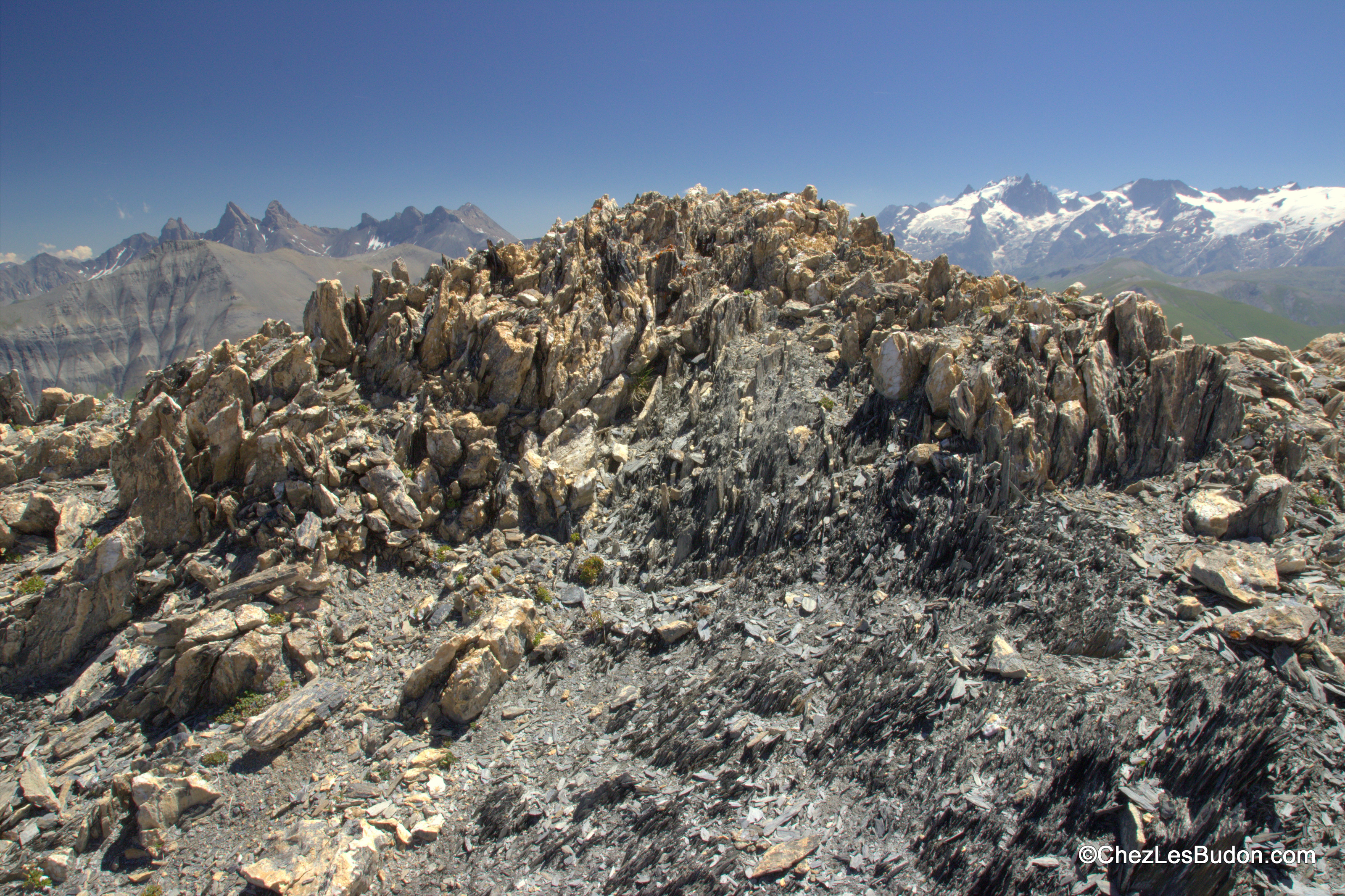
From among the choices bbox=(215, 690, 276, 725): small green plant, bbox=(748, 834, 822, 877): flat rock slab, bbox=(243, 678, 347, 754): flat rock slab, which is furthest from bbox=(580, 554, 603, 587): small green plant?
bbox=(748, 834, 822, 877): flat rock slab

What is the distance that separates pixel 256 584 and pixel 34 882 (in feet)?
30.0

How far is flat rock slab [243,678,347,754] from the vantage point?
17.6 metres

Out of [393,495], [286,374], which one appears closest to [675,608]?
[393,495]

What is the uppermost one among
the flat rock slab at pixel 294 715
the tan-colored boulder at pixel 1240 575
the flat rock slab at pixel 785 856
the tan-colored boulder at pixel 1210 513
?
the tan-colored boulder at pixel 1210 513

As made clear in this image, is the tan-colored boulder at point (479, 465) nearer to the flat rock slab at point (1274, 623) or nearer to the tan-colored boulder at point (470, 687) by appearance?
the tan-colored boulder at point (470, 687)

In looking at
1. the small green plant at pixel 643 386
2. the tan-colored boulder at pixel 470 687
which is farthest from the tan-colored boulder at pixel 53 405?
→ the small green plant at pixel 643 386

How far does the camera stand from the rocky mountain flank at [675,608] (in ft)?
48.1

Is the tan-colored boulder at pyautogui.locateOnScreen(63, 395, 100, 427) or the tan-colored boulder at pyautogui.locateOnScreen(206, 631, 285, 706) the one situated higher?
the tan-colored boulder at pyautogui.locateOnScreen(63, 395, 100, 427)

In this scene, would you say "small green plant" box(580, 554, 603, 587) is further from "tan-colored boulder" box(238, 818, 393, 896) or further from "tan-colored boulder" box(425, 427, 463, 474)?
"tan-colored boulder" box(238, 818, 393, 896)

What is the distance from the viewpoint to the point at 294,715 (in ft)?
60.0

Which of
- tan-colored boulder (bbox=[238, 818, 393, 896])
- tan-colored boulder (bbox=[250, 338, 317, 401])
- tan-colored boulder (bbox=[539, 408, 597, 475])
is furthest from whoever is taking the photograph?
tan-colored boulder (bbox=[539, 408, 597, 475])

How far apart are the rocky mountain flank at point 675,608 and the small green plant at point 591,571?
344mm

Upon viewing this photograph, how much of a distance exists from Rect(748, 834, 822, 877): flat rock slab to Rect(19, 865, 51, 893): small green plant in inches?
754

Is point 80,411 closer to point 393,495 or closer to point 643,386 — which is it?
point 393,495
